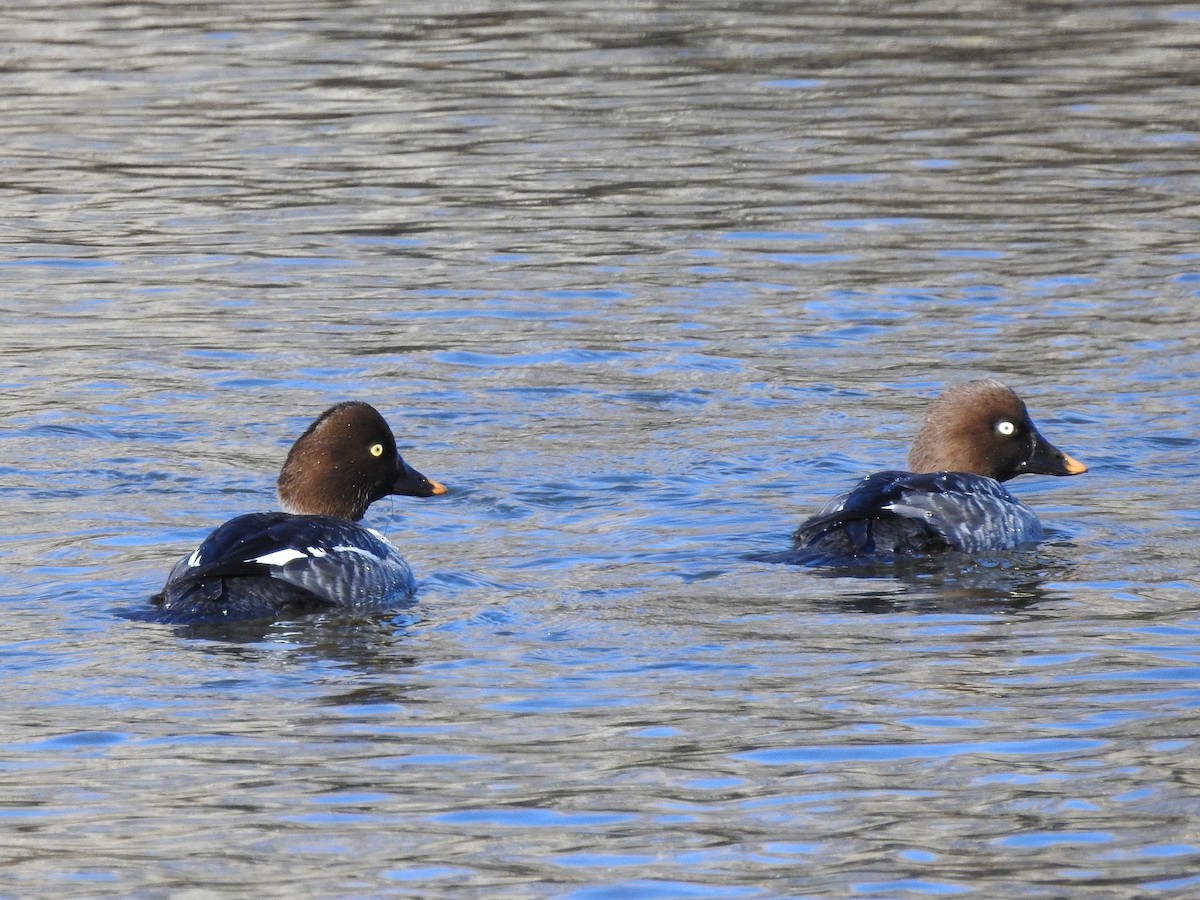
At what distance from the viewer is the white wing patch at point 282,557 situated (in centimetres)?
936

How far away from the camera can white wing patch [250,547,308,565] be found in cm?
936

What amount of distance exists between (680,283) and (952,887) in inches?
392

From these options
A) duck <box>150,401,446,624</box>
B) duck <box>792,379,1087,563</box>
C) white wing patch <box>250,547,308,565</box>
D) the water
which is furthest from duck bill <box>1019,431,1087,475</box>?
white wing patch <box>250,547,308,565</box>

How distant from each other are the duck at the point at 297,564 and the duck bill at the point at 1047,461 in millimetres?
3433

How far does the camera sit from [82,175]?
63.4 ft

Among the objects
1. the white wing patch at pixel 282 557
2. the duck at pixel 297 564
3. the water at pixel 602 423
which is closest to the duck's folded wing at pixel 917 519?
the water at pixel 602 423

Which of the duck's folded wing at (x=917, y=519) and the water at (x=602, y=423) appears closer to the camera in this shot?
the water at (x=602, y=423)

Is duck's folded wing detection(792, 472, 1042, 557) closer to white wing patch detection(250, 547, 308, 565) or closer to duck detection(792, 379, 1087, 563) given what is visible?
duck detection(792, 379, 1087, 563)

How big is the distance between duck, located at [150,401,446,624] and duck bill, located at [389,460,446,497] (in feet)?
1.12

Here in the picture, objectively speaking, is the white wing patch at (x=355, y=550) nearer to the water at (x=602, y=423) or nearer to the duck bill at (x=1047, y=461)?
the water at (x=602, y=423)

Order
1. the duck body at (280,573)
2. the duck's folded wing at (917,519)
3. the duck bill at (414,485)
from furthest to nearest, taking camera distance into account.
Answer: the duck bill at (414,485)
the duck's folded wing at (917,519)
the duck body at (280,573)

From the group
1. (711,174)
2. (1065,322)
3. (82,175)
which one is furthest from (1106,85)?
(82,175)

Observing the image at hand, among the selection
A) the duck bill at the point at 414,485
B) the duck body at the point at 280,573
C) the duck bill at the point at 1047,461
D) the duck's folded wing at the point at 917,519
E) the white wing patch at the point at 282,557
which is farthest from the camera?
the duck bill at the point at 1047,461

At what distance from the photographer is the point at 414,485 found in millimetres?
11039
